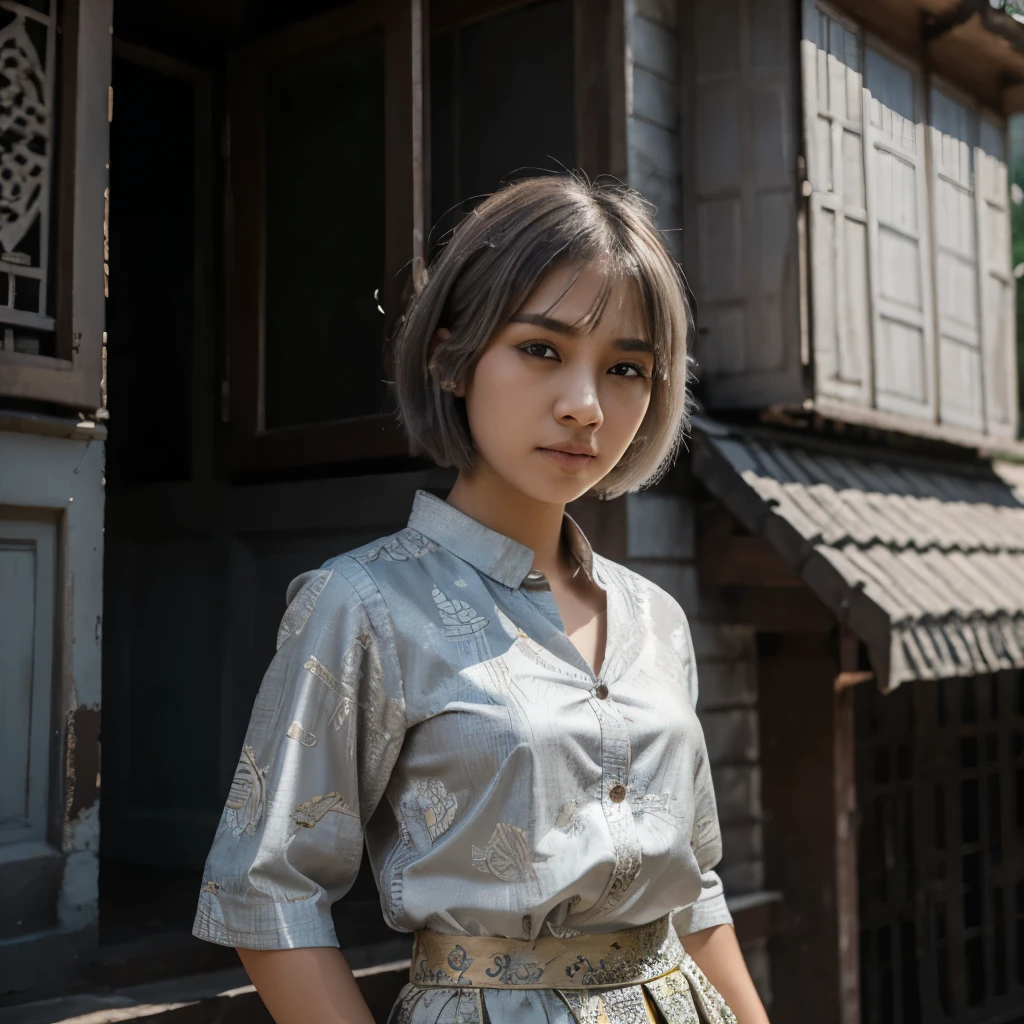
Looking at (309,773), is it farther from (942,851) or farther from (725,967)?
(942,851)

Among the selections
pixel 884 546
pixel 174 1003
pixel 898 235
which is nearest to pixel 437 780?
pixel 174 1003

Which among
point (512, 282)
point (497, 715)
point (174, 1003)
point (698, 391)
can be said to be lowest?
point (174, 1003)

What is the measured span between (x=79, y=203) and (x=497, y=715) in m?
1.79

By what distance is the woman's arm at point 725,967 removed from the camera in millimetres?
1902

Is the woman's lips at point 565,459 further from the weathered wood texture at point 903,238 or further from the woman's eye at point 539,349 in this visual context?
the weathered wood texture at point 903,238

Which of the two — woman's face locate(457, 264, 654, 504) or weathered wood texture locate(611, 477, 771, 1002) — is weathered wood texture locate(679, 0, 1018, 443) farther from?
woman's face locate(457, 264, 654, 504)

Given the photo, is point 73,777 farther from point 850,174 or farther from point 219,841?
point 850,174

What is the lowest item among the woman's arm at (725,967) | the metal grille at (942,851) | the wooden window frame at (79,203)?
the metal grille at (942,851)

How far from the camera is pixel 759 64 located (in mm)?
4211

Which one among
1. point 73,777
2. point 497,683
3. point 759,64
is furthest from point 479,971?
point 759,64

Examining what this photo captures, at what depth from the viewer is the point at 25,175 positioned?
8.89 ft

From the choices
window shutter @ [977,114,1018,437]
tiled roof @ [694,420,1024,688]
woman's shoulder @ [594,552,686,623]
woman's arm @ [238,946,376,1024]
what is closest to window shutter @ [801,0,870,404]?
tiled roof @ [694,420,1024,688]

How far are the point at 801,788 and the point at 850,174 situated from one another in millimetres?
2213

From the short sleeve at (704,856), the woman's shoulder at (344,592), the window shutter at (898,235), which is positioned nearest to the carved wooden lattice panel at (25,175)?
the woman's shoulder at (344,592)
